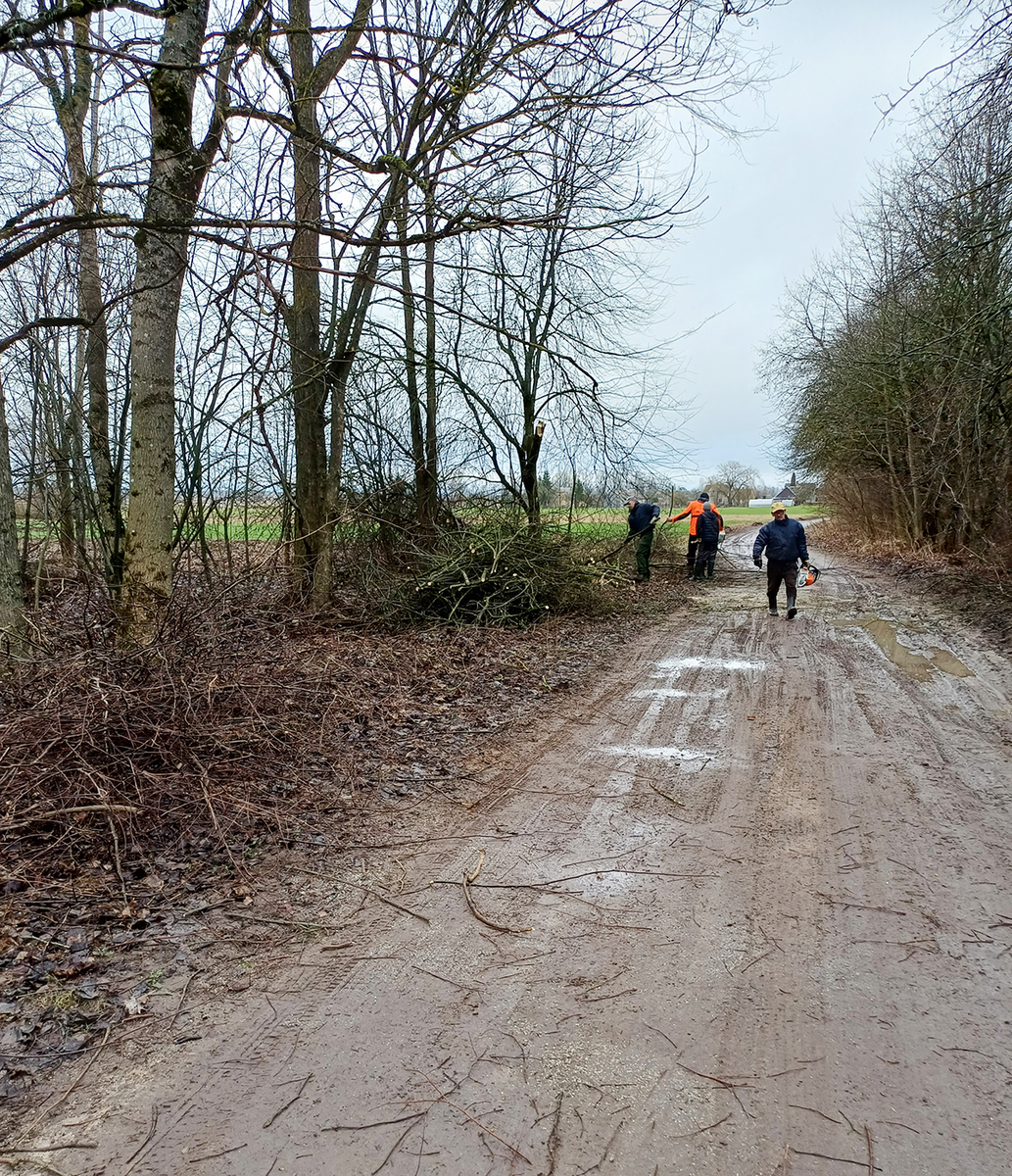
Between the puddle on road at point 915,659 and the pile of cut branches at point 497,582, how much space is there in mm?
4203

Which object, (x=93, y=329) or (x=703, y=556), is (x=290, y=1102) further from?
(x=703, y=556)

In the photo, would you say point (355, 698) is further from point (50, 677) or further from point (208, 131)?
point (208, 131)

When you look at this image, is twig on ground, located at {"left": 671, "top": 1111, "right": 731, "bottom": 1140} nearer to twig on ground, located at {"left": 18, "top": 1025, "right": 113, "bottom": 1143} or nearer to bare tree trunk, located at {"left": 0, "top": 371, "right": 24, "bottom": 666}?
twig on ground, located at {"left": 18, "top": 1025, "right": 113, "bottom": 1143}

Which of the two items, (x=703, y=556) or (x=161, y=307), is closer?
(x=161, y=307)

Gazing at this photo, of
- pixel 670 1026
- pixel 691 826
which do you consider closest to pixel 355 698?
pixel 691 826

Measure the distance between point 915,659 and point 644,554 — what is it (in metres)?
8.18

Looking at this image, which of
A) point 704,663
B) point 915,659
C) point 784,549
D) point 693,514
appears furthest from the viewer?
point 693,514

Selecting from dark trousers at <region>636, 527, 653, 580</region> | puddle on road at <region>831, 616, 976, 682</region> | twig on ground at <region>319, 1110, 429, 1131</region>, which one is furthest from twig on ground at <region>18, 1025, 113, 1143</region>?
dark trousers at <region>636, 527, 653, 580</region>

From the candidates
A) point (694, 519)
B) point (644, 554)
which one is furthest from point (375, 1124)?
point (694, 519)

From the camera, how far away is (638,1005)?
308 centimetres

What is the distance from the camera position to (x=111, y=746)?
4.57 metres

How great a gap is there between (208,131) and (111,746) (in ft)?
15.5

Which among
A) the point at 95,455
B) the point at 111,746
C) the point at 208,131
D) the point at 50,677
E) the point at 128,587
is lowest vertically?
the point at 111,746

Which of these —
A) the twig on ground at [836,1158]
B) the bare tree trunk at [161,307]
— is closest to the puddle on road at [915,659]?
the twig on ground at [836,1158]
